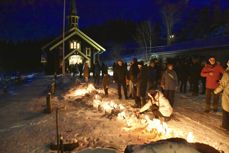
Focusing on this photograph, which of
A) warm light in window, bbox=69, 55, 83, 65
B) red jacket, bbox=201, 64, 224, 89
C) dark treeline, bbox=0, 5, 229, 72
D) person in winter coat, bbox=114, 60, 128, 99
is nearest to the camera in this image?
red jacket, bbox=201, 64, 224, 89

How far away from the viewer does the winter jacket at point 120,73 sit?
586 inches

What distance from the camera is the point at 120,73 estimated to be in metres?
14.9

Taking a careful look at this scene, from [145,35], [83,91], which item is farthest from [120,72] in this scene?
[145,35]

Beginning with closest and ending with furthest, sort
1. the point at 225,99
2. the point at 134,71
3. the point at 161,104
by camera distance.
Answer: the point at 225,99
the point at 161,104
the point at 134,71

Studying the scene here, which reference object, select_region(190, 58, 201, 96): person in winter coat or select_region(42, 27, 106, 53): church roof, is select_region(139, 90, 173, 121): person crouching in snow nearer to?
select_region(190, 58, 201, 96): person in winter coat

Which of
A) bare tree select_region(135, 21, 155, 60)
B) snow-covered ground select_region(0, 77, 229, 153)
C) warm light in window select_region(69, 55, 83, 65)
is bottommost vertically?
snow-covered ground select_region(0, 77, 229, 153)

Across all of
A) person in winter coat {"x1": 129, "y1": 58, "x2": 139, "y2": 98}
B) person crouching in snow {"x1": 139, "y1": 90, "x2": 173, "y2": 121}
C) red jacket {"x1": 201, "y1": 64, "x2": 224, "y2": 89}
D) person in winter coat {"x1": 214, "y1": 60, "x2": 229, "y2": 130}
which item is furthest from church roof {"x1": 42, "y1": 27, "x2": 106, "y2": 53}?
person in winter coat {"x1": 214, "y1": 60, "x2": 229, "y2": 130}

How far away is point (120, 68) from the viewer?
14.9 meters

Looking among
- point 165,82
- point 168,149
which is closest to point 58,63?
point 165,82

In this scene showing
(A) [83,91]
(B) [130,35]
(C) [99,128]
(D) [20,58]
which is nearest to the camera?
(C) [99,128]

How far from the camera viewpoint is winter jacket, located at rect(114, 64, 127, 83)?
1488 centimetres

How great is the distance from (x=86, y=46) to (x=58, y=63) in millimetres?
5177

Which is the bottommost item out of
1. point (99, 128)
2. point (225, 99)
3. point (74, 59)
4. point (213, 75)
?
point (99, 128)

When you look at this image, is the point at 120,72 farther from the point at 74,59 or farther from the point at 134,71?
the point at 74,59
